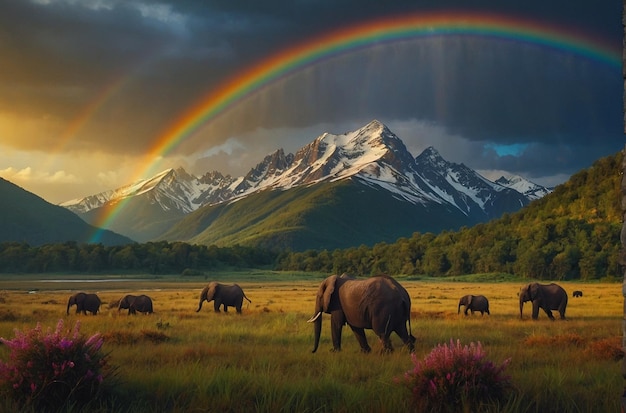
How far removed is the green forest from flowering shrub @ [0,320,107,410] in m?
111

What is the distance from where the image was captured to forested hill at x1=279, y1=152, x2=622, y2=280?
117 metres

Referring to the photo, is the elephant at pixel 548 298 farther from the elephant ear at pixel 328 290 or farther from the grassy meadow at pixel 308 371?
the elephant ear at pixel 328 290

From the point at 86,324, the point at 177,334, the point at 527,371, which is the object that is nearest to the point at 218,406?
the point at 527,371

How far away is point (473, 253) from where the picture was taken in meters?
144

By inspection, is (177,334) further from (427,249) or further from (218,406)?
(427,249)

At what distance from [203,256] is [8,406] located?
548ft

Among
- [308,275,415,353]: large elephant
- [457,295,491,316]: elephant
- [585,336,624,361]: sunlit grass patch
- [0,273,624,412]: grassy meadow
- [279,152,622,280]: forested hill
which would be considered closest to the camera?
[0,273,624,412]: grassy meadow

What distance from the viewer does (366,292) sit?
54.2 ft

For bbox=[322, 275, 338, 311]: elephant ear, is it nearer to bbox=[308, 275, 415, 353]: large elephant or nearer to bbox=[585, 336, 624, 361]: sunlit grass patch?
bbox=[308, 275, 415, 353]: large elephant

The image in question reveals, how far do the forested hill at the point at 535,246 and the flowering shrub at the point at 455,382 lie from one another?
107 metres

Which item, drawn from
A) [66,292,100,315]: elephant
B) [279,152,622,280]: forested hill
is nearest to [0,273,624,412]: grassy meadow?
[66,292,100,315]: elephant

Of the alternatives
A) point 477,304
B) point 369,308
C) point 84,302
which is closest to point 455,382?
point 369,308

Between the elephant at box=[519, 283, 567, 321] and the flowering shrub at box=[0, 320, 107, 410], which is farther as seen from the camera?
the elephant at box=[519, 283, 567, 321]

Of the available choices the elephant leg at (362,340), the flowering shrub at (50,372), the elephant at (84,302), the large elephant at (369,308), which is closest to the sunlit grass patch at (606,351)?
the large elephant at (369,308)
